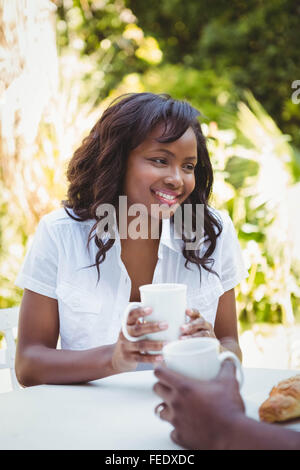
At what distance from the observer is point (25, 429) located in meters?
1.30

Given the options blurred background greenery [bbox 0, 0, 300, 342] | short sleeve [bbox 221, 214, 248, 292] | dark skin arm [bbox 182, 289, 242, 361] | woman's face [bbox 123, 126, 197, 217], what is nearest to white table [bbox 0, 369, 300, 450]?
Result: dark skin arm [bbox 182, 289, 242, 361]

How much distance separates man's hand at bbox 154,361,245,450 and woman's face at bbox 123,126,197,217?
92 cm

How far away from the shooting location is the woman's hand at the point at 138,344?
1365 mm

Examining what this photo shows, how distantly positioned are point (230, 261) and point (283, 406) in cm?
102

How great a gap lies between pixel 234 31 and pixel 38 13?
4760mm

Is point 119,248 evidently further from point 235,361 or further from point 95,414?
point 235,361

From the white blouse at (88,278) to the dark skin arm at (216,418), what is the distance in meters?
0.89

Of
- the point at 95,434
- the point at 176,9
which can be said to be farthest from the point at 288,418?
the point at 176,9

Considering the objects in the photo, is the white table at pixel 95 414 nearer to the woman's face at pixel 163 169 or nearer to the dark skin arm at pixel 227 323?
the dark skin arm at pixel 227 323

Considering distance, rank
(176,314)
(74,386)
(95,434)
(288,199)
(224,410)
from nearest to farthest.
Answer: (224,410), (95,434), (176,314), (74,386), (288,199)

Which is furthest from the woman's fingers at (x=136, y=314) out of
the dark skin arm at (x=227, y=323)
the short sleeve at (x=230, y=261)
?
the short sleeve at (x=230, y=261)

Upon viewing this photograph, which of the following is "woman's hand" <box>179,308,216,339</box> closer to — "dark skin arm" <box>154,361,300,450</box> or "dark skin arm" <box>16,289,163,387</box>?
"dark skin arm" <box>16,289,163,387</box>

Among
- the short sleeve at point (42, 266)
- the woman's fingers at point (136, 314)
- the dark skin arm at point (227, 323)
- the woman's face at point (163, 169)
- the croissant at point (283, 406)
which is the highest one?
the woman's face at point (163, 169)

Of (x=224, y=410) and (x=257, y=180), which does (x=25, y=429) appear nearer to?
(x=224, y=410)
